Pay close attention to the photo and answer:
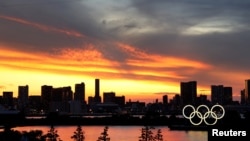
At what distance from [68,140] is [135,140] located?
20441mm

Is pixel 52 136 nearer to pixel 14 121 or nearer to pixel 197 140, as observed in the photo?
pixel 14 121

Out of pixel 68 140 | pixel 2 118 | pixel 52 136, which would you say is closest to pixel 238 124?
pixel 52 136

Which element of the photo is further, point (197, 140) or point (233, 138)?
point (197, 140)

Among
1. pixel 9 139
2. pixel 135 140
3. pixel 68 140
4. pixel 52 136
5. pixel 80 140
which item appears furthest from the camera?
pixel 135 140

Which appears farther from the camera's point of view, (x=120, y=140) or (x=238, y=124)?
(x=120, y=140)

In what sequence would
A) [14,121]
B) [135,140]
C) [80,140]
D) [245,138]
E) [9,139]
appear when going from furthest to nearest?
[135,140], [14,121], [80,140], [9,139], [245,138]

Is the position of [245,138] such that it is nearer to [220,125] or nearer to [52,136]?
[220,125]

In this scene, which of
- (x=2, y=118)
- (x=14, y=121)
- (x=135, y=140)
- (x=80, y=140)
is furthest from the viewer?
(x=135, y=140)

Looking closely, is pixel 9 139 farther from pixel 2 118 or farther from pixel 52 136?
pixel 2 118

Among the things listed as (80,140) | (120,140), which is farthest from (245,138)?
(120,140)

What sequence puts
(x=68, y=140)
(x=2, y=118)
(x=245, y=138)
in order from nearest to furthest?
(x=245, y=138)
(x=2, y=118)
(x=68, y=140)

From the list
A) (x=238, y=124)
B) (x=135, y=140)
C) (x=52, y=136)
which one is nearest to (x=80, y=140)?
(x=52, y=136)

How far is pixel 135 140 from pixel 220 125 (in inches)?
5198

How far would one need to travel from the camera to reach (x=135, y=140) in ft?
478
